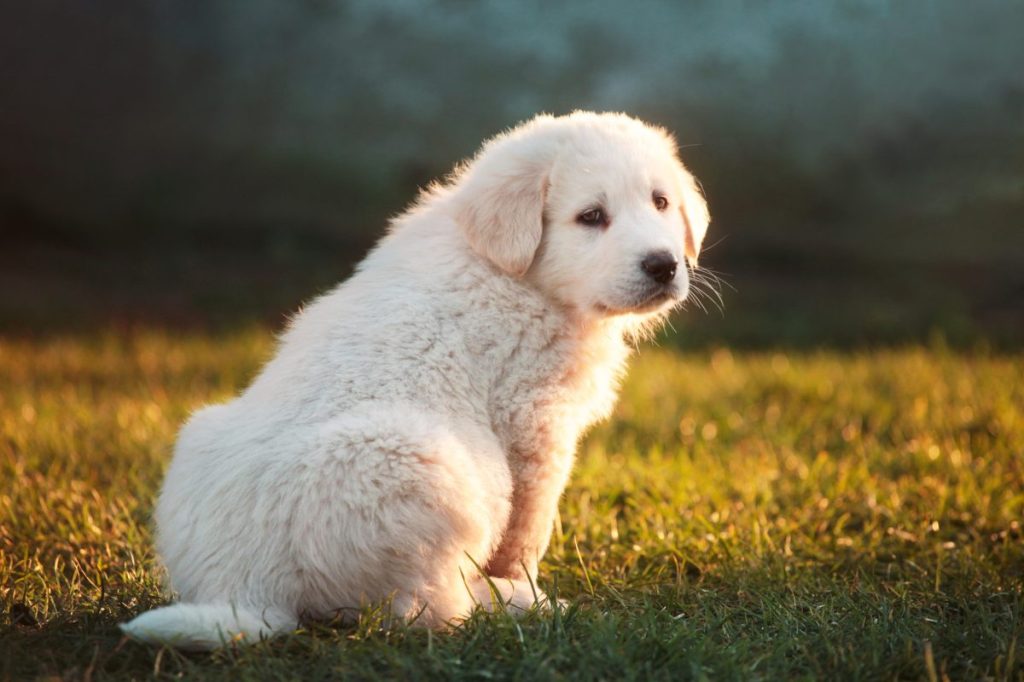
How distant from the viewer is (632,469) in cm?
511

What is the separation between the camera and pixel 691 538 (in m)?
4.11

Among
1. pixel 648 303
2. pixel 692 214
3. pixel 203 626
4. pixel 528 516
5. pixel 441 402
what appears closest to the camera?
pixel 203 626

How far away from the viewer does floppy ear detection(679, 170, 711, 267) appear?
3.99 metres

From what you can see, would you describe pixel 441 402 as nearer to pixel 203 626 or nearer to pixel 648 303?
pixel 648 303

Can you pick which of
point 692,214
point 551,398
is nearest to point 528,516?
point 551,398

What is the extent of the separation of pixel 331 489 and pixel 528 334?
→ 3.37ft

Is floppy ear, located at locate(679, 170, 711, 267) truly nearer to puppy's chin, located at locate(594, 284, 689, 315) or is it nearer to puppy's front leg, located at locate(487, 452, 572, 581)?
puppy's chin, located at locate(594, 284, 689, 315)

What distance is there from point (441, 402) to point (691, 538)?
4.70ft

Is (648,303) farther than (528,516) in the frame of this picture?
Yes

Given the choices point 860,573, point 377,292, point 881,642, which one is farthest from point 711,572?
point 377,292

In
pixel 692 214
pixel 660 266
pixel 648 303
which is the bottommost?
pixel 648 303

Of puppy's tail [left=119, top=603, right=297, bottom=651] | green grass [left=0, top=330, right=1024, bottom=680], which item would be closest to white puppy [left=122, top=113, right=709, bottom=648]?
puppy's tail [left=119, top=603, right=297, bottom=651]

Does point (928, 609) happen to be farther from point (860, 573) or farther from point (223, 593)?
point (223, 593)

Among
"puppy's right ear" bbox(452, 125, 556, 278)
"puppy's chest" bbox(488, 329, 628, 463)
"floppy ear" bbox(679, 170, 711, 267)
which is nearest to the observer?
"puppy's chest" bbox(488, 329, 628, 463)
